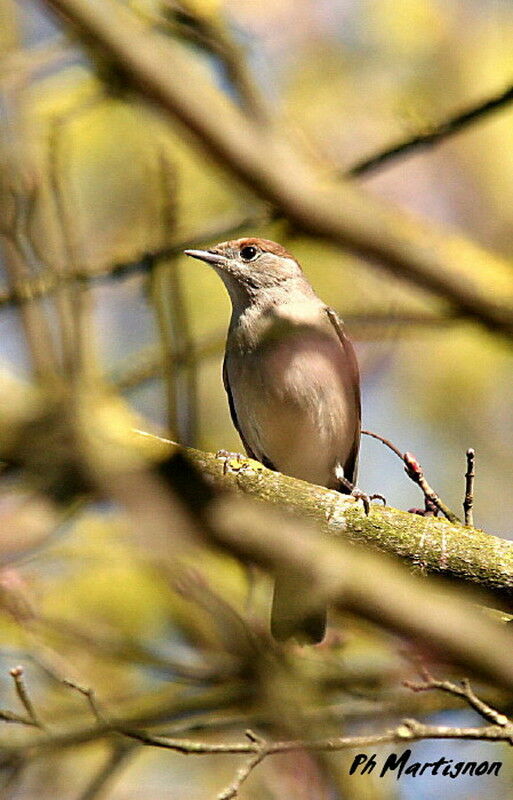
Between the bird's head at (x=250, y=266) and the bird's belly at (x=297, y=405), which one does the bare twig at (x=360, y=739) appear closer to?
the bird's belly at (x=297, y=405)

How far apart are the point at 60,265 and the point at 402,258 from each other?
6.38ft

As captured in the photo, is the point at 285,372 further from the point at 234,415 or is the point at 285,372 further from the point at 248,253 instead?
the point at 248,253

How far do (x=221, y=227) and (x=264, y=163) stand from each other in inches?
64.5

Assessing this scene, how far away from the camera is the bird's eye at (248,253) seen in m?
7.96

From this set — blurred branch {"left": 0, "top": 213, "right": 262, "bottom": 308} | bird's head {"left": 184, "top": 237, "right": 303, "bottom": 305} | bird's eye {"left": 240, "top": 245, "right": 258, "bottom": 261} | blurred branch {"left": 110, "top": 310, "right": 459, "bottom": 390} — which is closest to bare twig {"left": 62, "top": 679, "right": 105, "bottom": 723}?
blurred branch {"left": 110, "top": 310, "right": 459, "bottom": 390}

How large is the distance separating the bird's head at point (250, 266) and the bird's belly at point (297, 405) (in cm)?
74

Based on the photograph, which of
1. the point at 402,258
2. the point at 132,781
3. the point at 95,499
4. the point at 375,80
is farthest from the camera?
the point at 375,80

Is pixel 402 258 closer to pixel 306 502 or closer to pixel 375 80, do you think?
pixel 306 502

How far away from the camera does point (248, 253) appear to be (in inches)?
314

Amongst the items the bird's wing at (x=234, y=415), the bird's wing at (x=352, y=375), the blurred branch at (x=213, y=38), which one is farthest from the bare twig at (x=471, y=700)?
the bird's wing at (x=234, y=415)

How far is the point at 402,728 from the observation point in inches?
161

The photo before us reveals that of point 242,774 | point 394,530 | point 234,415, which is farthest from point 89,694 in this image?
point 234,415

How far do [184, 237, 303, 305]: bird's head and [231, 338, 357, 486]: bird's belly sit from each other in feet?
2.41

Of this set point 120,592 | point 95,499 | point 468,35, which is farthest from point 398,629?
point 468,35
